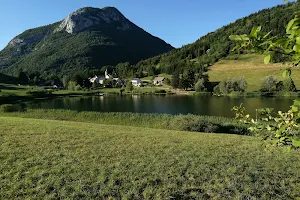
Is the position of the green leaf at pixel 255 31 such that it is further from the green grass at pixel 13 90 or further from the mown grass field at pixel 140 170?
the green grass at pixel 13 90

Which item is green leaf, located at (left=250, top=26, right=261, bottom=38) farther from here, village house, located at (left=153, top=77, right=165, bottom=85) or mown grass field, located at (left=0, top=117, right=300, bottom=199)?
village house, located at (left=153, top=77, right=165, bottom=85)

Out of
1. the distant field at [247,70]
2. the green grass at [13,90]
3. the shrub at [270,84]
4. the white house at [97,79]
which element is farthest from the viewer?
the white house at [97,79]

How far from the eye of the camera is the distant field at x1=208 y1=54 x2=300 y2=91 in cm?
11214

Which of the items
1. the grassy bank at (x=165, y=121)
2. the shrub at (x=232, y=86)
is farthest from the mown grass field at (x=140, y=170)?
the shrub at (x=232, y=86)

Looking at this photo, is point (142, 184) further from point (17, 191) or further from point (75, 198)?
point (17, 191)

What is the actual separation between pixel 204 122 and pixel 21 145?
2049 cm

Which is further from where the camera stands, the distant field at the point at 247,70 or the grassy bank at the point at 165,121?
the distant field at the point at 247,70

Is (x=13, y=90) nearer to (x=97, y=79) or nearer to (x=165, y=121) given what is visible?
(x=97, y=79)

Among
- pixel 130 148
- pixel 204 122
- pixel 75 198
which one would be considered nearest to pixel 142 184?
pixel 75 198

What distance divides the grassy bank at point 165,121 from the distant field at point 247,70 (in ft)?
268

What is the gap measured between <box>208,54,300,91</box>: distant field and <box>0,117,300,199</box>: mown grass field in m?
102

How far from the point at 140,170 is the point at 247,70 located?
439 ft

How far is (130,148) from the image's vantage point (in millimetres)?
13172

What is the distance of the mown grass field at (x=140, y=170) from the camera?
26.2 feet
